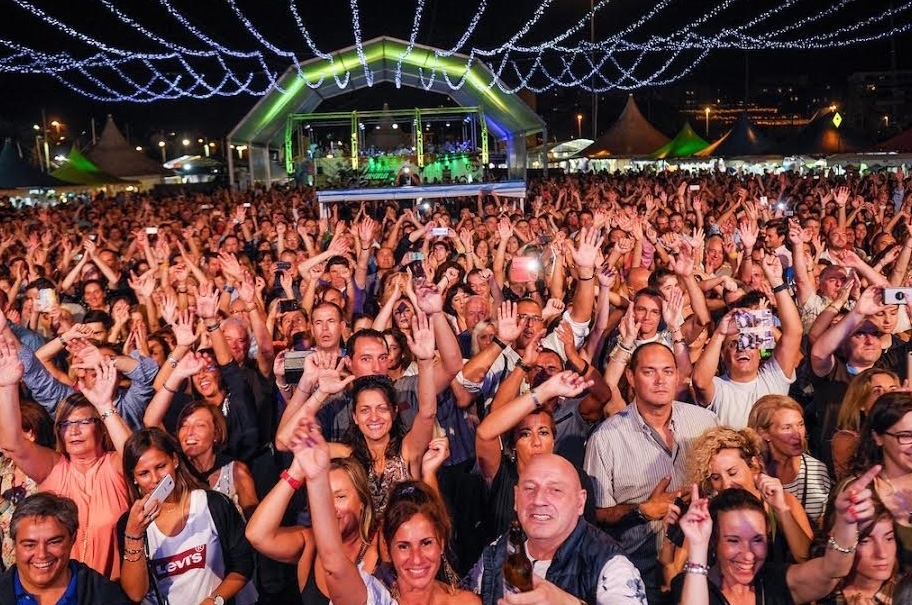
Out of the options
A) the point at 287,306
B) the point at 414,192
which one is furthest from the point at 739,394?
the point at 414,192

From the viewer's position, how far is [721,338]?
4828 millimetres

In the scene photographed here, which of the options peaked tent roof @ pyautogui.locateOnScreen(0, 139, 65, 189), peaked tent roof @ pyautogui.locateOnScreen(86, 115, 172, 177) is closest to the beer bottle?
peaked tent roof @ pyautogui.locateOnScreen(0, 139, 65, 189)

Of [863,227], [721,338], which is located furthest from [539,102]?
[721,338]

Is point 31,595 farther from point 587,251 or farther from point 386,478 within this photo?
point 587,251

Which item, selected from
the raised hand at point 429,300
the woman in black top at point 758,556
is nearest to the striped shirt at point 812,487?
the woman in black top at point 758,556

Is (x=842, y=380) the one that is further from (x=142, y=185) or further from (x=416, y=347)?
(x=142, y=185)

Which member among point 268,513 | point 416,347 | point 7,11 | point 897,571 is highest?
point 7,11

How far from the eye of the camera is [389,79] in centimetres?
2606

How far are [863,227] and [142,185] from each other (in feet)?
121

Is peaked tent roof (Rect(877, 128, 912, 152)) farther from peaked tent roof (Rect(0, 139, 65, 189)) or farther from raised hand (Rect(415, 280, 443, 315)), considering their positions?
raised hand (Rect(415, 280, 443, 315))

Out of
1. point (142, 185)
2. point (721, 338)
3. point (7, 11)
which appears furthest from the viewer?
point (142, 185)

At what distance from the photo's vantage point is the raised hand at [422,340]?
13.6ft

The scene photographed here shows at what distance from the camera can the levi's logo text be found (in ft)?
11.5

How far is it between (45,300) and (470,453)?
11.6ft
